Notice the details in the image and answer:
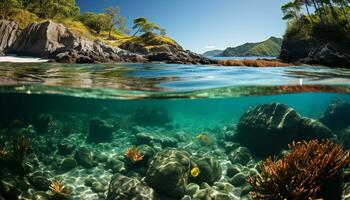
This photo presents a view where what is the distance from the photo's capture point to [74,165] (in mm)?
14219

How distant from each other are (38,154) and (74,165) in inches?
93.1

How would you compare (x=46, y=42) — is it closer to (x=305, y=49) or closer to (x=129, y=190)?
(x=129, y=190)

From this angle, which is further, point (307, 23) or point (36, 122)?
point (307, 23)

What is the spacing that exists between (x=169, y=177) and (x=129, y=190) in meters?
1.51

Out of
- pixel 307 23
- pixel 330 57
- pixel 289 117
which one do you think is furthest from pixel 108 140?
pixel 307 23

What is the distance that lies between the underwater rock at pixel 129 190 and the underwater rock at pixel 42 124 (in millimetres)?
11611

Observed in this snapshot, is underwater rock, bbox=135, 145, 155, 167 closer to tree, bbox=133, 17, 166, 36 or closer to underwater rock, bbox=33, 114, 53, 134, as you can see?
underwater rock, bbox=33, 114, 53, 134

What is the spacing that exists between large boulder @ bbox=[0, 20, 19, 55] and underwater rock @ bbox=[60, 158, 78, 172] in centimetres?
2309

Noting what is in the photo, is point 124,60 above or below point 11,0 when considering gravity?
below

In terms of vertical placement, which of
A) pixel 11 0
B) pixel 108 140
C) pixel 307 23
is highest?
pixel 11 0

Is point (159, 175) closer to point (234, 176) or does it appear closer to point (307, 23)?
point (234, 176)

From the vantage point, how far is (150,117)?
25.1 metres

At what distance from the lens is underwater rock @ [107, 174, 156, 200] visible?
988 centimetres

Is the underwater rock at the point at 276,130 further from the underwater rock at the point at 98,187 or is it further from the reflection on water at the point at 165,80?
the underwater rock at the point at 98,187
